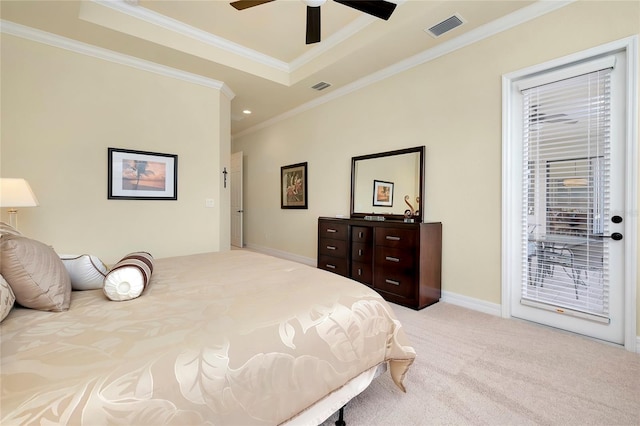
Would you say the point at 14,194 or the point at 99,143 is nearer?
the point at 14,194

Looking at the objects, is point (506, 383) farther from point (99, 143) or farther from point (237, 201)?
point (237, 201)

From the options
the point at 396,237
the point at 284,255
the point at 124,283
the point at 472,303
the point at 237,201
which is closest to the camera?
the point at 124,283

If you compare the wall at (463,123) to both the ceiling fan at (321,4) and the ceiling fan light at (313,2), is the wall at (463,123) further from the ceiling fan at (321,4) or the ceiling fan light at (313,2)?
the ceiling fan light at (313,2)

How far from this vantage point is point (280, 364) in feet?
3.37

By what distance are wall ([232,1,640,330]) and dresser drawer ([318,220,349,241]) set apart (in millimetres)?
494

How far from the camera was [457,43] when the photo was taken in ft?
9.94

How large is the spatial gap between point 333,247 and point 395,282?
3.45ft

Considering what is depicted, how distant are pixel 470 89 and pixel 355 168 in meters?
1.70

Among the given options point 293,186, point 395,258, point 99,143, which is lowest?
point 395,258

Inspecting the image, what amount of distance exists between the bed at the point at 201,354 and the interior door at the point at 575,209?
188 centimetres

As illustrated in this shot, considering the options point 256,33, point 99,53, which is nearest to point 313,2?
point 256,33

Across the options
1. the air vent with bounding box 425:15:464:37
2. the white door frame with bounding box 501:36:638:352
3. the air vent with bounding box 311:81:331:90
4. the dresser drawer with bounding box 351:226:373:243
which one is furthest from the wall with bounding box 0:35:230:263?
the white door frame with bounding box 501:36:638:352

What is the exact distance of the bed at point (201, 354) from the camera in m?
0.74

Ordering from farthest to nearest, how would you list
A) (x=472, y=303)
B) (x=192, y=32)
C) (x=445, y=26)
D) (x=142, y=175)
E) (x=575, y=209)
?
(x=142, y=175) → (x=192, y=32) → (x=472, y=303) → (x=445, y=26) → (x=575, y=209)
